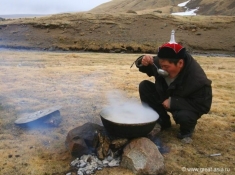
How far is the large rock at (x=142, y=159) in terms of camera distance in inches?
126

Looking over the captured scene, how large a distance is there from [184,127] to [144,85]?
845mm

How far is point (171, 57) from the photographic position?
135 inches

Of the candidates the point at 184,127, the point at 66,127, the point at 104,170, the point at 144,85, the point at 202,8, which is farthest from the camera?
the point at 202,8

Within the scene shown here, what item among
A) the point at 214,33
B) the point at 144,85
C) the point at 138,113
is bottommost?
the point at 214,33

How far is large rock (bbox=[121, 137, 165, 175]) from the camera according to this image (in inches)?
126

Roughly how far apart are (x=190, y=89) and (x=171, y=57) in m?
0.51

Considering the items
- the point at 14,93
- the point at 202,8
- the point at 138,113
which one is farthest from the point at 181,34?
the point at 202,8

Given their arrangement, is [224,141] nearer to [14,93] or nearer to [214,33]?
[14,93]

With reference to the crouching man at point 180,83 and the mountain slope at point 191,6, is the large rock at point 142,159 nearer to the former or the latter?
the crouching man at point 180,83

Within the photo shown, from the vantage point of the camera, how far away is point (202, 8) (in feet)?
162

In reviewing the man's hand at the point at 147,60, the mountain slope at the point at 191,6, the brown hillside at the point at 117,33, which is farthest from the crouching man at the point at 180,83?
the mountain slope at the point at 191,6

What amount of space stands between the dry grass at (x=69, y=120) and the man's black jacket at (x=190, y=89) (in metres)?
0.61

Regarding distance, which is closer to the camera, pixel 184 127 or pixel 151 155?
pixel 151 155

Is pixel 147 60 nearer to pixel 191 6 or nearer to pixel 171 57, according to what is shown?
pixel 171 57
